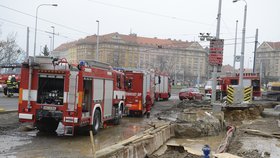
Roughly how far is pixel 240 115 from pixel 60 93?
14.4m

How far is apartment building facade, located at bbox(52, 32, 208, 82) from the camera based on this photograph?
91.3 m

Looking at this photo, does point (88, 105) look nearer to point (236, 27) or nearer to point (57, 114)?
point (57, 114)

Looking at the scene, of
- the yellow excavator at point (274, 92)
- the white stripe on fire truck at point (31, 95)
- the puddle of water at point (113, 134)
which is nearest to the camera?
the puddle of water at point (113, 134)

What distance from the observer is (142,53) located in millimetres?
104188

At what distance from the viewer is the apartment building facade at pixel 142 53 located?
91312mm

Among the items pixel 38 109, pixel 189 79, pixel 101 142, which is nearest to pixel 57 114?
pixel 38 109

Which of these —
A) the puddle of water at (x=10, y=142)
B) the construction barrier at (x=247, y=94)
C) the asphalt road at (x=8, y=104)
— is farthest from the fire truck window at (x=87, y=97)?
the construction barrier at (x=247, y=94)

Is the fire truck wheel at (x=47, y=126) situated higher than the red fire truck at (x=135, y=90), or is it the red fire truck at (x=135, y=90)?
the red fire truck at (x=135, y=90)

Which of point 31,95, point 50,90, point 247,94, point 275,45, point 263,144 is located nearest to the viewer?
point 31,95

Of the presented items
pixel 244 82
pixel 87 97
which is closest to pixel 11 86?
pixel 87 97

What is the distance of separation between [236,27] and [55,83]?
33343 mm

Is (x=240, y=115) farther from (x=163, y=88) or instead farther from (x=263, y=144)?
(x=163, y=88)

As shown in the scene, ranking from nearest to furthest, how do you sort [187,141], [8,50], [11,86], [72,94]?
[72,94]
[187,141]
[11,86]
[8,50]

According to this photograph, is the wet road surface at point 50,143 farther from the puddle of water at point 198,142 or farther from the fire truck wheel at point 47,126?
the puddle of water at point 198,142
